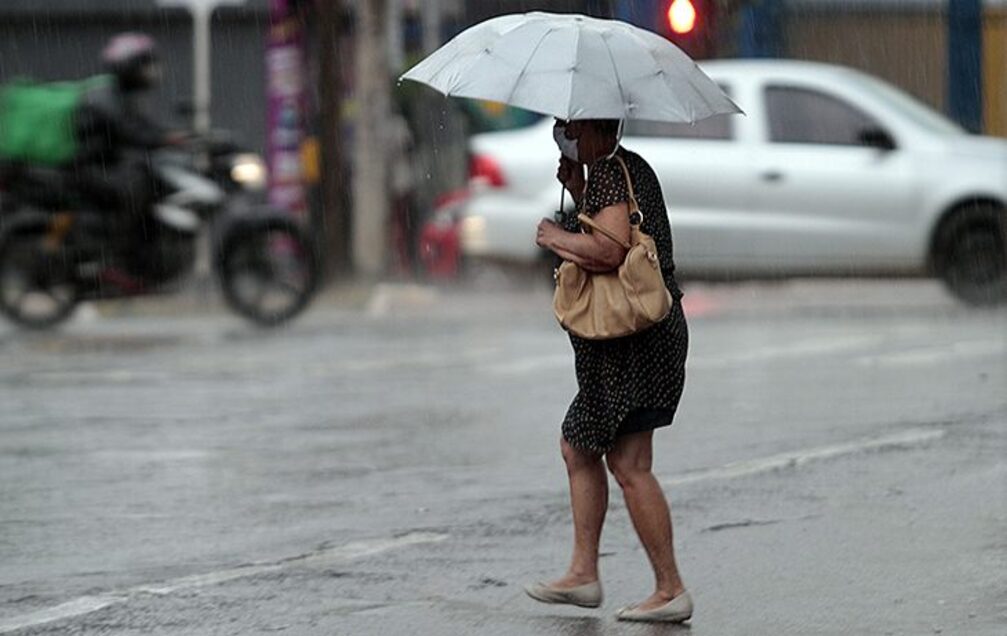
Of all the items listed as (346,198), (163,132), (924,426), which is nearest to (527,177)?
(163,132)

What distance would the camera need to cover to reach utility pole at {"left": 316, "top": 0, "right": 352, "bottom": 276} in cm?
2272

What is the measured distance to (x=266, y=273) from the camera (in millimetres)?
17125

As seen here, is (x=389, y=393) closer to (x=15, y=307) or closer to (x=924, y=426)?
(x=924, y=426)

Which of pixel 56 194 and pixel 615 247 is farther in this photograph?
pixel 56 194

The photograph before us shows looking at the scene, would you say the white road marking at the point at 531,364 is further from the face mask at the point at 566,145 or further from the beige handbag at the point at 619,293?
the beige handbag at the point at 619,293

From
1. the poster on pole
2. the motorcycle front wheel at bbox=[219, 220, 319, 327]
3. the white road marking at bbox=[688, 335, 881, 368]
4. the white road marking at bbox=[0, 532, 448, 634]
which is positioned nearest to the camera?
the white road marking at bbox=[0, 532, 448, 634]

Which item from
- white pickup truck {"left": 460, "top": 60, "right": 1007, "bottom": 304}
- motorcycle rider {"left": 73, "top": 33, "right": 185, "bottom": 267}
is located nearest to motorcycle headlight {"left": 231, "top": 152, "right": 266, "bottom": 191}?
motorcycle rider {"left": 73, "top": 33, "right": 185, "bottom": 267}

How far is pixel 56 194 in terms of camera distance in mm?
16844

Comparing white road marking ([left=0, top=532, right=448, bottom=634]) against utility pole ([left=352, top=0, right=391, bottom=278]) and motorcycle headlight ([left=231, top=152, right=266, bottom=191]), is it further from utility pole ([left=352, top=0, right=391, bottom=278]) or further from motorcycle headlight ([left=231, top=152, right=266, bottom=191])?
utility pole ([left=352, top=0, right=391, bottom=278])

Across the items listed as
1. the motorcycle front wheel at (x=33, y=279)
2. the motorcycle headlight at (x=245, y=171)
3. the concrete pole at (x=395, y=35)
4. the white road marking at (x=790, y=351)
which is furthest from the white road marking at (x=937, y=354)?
the concrete pole at (x=395, y=35)

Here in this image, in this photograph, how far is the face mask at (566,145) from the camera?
6.83 m

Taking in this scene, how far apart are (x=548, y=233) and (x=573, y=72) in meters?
0.43

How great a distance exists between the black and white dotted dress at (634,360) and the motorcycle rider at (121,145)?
1020 cm

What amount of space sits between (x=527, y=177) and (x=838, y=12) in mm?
11010
